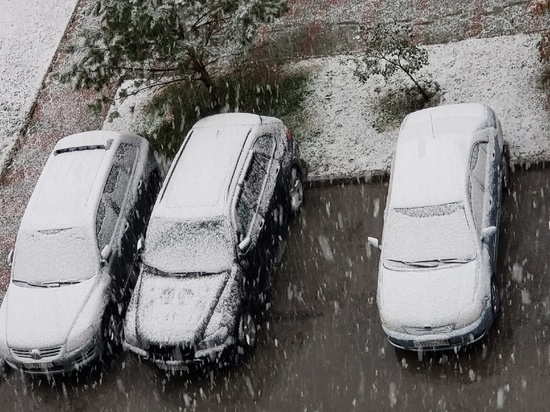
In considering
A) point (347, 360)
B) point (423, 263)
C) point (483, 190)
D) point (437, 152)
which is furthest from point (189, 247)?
point (483, 190)

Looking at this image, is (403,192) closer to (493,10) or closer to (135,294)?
(135,294)

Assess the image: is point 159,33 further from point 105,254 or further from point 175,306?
point 175,306

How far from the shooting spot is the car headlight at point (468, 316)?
414 inches

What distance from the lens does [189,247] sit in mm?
11977

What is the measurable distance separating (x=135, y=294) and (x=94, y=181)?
2.19 meters

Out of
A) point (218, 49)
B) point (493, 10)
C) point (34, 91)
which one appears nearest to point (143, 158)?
point (218, 49)

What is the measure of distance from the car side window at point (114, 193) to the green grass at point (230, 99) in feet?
5.26

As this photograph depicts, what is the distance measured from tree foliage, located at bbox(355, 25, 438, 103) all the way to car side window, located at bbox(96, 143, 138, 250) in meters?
4.17

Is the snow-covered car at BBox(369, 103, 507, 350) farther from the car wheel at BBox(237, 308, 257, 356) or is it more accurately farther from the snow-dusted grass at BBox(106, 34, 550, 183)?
the car wheel at BBox(237, 308, 257, 356)

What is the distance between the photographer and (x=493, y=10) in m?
16.5

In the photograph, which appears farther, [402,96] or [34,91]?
[34,91]

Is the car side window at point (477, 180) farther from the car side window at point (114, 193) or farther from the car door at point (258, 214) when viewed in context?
the car side window at point (114, 193)

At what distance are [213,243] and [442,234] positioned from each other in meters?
3.19

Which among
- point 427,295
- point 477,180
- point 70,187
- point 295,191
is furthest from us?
point 295,191
